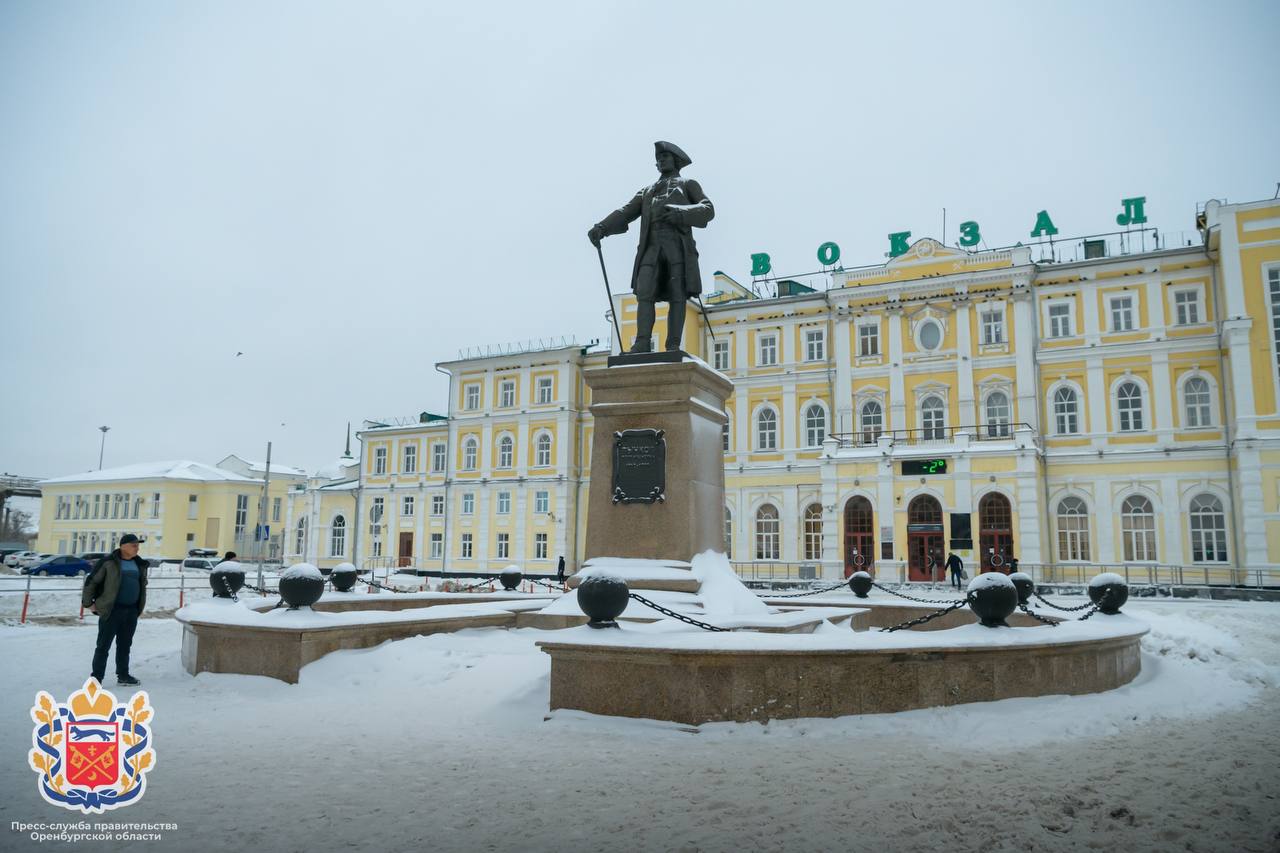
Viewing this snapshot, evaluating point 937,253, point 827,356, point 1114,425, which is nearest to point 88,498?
point 827,356

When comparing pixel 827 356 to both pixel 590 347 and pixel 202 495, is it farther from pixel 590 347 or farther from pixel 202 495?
pixel 202 495

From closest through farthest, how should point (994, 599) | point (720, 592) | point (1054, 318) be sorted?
point (994, 599), point (720, 592), point (1054, 318)

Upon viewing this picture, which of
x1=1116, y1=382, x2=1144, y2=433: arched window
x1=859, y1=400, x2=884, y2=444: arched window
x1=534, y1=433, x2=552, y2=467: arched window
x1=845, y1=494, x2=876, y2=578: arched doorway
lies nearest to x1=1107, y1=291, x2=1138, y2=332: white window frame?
x1=1116, y1=382, x2=1144, y2=433: arched window

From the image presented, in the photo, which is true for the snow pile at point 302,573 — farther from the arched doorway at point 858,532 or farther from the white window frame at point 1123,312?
the white window frame at point 1123,312

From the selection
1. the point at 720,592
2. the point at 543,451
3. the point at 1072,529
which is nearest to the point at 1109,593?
the point at 720,592

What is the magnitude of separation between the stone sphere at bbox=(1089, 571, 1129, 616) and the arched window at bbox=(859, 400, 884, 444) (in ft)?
99.9

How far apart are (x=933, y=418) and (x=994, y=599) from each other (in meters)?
33.4

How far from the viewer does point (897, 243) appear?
41.3 m

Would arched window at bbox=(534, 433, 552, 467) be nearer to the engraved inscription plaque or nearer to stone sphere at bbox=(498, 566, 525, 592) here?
stone sphere at bbox=(498, 566, 525, 592)

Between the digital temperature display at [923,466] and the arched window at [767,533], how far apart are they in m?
7.09

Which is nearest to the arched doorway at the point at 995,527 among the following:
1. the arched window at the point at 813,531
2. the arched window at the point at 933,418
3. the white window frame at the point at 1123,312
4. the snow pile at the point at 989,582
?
the arched window at the point at 933,418

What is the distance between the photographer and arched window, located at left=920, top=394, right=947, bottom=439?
38.7m

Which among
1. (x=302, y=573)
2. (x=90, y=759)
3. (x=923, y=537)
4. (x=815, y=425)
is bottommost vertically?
(x=90, y=759)

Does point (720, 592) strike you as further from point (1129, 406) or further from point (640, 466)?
point (1129, 406)
